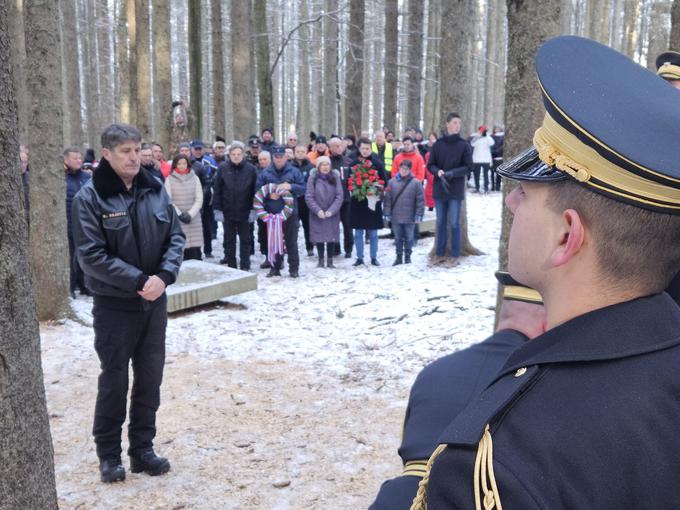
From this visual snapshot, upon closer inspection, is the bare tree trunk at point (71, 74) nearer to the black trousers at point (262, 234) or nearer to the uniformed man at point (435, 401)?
the black trousers at point (262, 234)

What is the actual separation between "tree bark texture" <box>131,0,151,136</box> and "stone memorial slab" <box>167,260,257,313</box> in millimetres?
5095

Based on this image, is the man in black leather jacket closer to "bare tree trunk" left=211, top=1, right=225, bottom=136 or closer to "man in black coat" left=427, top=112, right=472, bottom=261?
"man in black coat" left=427, top=112, right=472, bottom=261

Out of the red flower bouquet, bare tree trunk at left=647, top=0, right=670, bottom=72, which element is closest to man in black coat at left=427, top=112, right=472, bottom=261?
the red flower bouquet

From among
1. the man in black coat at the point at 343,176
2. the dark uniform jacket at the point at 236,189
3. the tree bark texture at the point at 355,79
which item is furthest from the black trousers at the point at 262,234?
the tree bark texture at the point at 355,79

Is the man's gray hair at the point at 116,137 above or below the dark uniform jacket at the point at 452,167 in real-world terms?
above

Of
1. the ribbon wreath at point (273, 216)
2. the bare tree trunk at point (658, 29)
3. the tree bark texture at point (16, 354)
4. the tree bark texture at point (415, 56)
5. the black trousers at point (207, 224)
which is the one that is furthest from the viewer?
the bare tree trunk at point (658, 29)

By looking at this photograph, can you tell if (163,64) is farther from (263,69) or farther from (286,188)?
(286,188)

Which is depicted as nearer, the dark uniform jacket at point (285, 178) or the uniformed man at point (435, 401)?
the uniformed man at point (435, 401)

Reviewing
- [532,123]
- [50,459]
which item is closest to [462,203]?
[532,123]

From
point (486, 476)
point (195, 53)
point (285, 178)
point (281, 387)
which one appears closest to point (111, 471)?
point (281, 387)

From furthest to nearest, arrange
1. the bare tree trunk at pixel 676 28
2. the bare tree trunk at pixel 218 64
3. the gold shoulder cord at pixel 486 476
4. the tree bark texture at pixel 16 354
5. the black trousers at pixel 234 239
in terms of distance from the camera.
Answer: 1. the bare tree trunk at pixel 218 64
2. the black trousers at pixel 234 239
3. the bare tree trunk at pixel 676 28
4. the tree bark texture at pixel 16 354
5. the gold shoulder cord at pixel 486 476

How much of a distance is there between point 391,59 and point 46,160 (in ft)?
37.4

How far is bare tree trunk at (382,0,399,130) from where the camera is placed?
1708 cm

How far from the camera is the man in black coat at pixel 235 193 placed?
10697 mm
